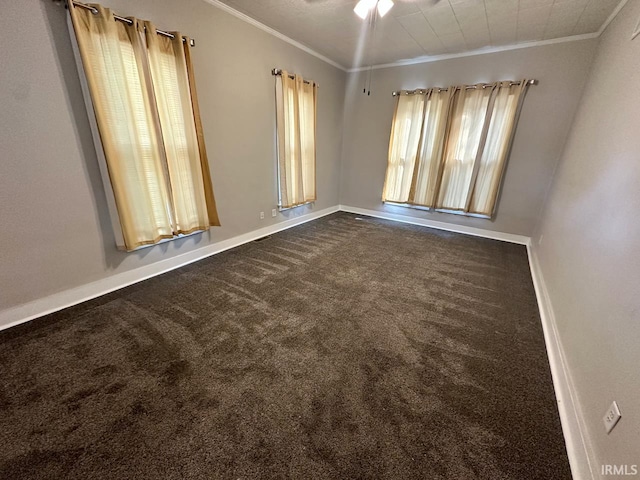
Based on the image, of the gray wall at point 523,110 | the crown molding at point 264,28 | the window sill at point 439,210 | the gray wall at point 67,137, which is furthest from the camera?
the window sill at point 439,210

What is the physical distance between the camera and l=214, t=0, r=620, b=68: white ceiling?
2.42m

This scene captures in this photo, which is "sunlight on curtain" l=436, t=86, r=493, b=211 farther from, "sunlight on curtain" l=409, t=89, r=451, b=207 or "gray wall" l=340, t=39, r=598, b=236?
"gray wall" l=340, t=39, r=598, b=236

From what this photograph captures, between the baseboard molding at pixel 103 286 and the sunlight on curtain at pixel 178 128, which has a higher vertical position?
the sunlight on curtain at pixel 178 128

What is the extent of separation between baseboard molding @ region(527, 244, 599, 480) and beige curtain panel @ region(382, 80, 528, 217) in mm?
2242

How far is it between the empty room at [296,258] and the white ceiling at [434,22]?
0.03 metres

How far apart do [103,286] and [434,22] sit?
4186 millimetres

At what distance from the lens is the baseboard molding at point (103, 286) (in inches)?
71.1

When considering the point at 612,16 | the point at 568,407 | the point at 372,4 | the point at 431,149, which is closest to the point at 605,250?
the point at 568,407

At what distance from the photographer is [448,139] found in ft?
12.9

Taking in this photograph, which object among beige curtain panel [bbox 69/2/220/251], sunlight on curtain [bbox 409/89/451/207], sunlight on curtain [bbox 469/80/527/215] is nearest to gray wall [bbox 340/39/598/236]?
sunlight on curtain [bbox 469/80/527/215]

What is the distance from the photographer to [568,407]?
1.33 metres

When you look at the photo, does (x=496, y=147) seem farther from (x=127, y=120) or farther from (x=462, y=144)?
(x=127, y=120)

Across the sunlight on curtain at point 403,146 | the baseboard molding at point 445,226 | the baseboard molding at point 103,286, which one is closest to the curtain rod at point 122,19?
the baseboard molding at point 103,286

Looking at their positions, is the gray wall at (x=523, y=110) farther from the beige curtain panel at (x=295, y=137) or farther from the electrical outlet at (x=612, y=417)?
the electrical outlet at (x=612, y=417)
